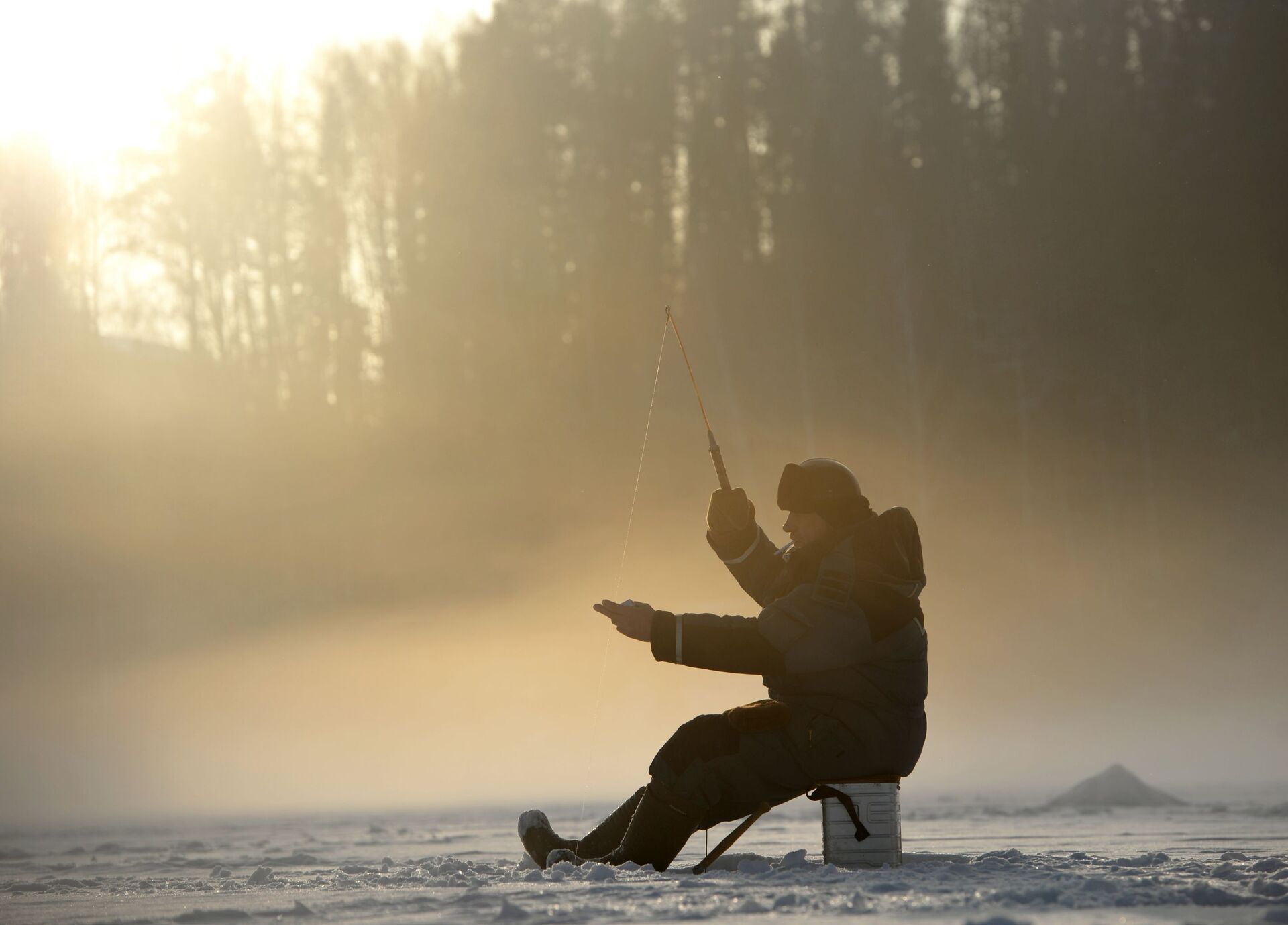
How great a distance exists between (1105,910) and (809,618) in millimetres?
1579

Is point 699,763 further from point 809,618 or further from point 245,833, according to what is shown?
point 245,833

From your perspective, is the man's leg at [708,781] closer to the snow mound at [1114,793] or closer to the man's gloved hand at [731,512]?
the man's gloved hand at [731,512]

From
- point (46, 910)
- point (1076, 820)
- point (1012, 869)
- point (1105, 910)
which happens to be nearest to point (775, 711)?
point (1012, 869)

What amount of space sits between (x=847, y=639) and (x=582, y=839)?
155 cm

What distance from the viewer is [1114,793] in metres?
15.5

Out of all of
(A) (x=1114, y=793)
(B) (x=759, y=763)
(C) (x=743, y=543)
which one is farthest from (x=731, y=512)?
(A) (x=1114, y=793)

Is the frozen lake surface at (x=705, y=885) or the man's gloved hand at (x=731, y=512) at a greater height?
the man's gloved hand at (x=731, y=512)

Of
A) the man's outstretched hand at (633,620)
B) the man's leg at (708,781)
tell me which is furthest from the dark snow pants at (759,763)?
the man's outstretched hand at (633,620)

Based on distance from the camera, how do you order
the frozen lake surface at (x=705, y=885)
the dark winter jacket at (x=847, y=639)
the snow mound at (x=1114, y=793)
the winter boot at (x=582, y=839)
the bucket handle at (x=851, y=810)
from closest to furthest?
the frozen lake surface at (x=705, y=885) < the dark winter jacket at (x=847, y=639) < the bucket handle at (x=851, y=810) < the winter boot at (x=582, y=839) < the snow mound at (x=1114, y=793)

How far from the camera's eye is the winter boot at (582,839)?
515 centimetres

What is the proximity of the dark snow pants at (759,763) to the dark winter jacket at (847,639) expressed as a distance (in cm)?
7

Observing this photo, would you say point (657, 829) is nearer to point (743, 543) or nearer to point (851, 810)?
point (851, 810)

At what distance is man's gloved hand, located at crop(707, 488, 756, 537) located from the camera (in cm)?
523

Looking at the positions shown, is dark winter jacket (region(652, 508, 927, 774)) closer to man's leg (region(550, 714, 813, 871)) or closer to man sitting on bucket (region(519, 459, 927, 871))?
man sitting on bucket (region(519, 459, 927, 871))
